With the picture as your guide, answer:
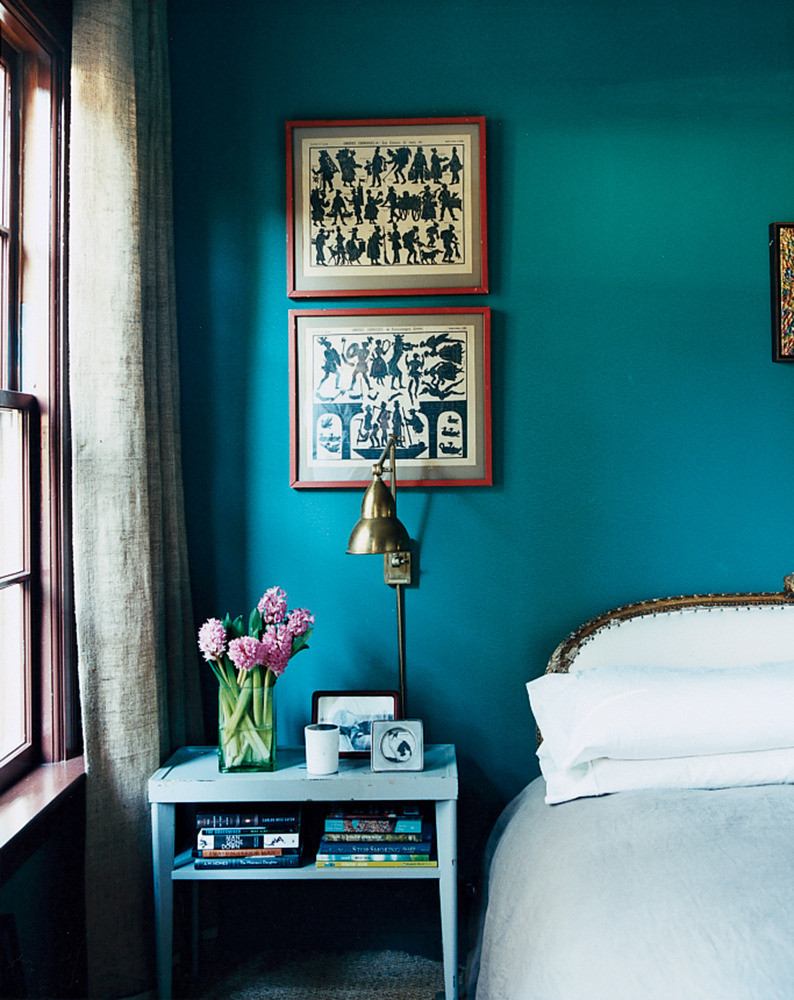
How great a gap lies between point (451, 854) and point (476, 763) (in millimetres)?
404

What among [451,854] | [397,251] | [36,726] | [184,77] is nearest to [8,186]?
[184,77]

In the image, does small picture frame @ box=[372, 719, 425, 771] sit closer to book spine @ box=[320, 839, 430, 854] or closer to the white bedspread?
book spine @ box=[320, 839, 430, 854]

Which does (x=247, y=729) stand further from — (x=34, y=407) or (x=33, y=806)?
(x=34, y=407)

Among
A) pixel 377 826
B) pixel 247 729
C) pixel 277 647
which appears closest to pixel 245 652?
pixel 277 647

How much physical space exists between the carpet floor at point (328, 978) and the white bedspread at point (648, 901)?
1.48 ft

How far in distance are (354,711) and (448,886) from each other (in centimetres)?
49

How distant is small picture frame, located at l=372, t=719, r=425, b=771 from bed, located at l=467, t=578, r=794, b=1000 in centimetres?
29

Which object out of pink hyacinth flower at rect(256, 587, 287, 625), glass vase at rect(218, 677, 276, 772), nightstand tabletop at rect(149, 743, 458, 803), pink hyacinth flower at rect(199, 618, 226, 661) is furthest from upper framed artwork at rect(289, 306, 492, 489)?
nightstand tabletop at rect(149, 743, 458, 803)

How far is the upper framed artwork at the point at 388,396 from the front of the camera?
221 cm

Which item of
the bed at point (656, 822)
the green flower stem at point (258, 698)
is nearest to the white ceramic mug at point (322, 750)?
the green flower stem at point (258, 698)

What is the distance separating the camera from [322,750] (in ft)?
6.24

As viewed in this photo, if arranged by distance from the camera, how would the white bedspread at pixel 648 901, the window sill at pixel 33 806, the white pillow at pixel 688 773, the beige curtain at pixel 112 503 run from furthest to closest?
the beige curtain at pixel 112 503 → the white pillow at pixel 688 773 → the window sill at pixel 33 806 → the white bedspread at pixel 648 901

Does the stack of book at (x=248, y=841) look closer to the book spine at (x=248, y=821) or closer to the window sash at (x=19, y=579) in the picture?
the book spine at (x=248, y=821)

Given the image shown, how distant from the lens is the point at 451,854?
73.1 inches
